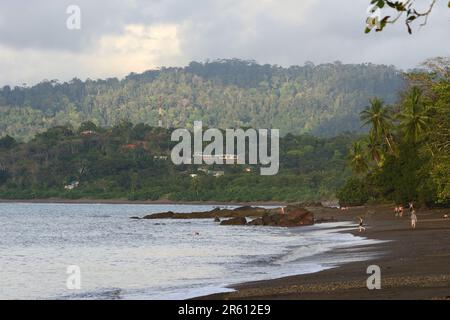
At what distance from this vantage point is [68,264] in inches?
1807

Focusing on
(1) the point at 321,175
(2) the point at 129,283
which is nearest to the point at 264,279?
(2) the point at 129,283

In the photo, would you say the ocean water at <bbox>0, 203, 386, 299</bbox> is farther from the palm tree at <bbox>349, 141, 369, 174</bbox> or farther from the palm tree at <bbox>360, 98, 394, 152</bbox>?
the palm tree at <bbox>349, 141, 369, 174</bbox>

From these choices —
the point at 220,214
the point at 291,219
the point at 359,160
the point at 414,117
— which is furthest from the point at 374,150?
the point at 220,214

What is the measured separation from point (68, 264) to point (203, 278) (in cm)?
1356

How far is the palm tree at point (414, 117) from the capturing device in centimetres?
8481

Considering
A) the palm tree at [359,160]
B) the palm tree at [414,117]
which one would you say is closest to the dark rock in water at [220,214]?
the palm tree at [359,160]

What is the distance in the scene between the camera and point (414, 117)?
85.8m

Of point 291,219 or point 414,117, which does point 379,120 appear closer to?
point 414,117

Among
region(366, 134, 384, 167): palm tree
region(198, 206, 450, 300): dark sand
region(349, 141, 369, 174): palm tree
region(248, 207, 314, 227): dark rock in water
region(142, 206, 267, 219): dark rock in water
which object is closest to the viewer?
region(198, 206, 450, 300): dark sand

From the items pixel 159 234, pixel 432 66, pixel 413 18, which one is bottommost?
pixel 159 234

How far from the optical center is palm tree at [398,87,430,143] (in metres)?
84.8

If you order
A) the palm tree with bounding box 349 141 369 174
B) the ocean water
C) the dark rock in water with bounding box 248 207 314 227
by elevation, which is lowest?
the dark rock in water with bounding box 248 207 314 227

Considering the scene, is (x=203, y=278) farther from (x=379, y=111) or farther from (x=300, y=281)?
(x=379, y=111)

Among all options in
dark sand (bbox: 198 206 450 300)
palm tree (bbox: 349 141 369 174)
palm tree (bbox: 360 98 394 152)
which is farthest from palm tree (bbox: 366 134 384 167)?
dark sand (bbox: 198 206 450 300)
